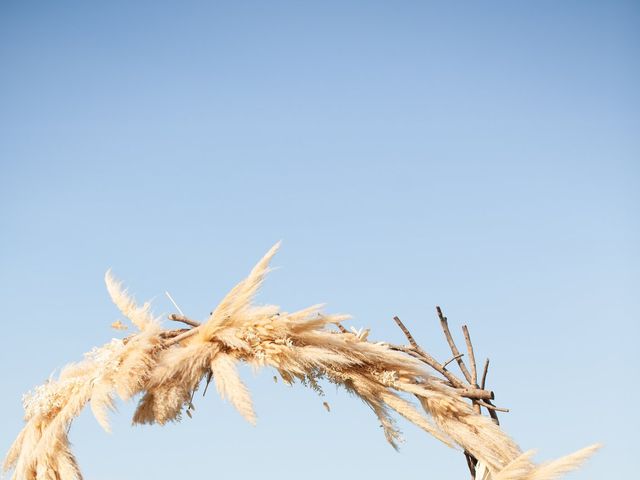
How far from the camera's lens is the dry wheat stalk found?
6.30 feet

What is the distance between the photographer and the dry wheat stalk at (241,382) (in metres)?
1.92

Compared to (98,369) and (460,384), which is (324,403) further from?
(98,369)

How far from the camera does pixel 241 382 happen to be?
1848mm

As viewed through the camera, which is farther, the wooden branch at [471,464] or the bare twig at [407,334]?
the bare twig at [407,334]

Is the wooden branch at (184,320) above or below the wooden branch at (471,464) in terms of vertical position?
above

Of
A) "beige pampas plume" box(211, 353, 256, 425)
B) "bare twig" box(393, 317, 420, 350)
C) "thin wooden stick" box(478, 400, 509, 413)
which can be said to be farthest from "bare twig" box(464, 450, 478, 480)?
"beige pampas plume" box(211, 353, 256, 425)

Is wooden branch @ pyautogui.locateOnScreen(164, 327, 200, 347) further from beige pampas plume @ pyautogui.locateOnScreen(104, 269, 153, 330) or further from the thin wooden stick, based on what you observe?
the thin wooden stick

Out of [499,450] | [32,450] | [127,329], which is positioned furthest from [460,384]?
[32,450]

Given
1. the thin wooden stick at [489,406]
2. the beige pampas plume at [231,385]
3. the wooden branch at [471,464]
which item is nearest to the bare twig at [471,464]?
the wooden branch at [471,464]

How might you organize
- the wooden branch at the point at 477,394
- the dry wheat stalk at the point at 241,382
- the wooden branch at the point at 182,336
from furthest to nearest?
the wooden branch at the point at 477,394
the wooden branch at the point at 182,336
the dry wheat stalk at the point at 241,382

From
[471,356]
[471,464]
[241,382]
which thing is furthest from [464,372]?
→ [241,382]

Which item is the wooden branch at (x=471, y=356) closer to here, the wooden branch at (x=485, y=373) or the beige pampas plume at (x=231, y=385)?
the wooden branch at (x=485, y=373)

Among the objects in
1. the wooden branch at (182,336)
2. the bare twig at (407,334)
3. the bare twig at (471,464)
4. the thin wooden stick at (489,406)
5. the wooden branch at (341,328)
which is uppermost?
the wooden branch at (182,336)

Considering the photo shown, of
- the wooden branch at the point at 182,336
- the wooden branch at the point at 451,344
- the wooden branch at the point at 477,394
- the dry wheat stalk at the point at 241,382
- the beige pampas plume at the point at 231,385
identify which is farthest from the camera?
the wooden branch at the point at 451,344
